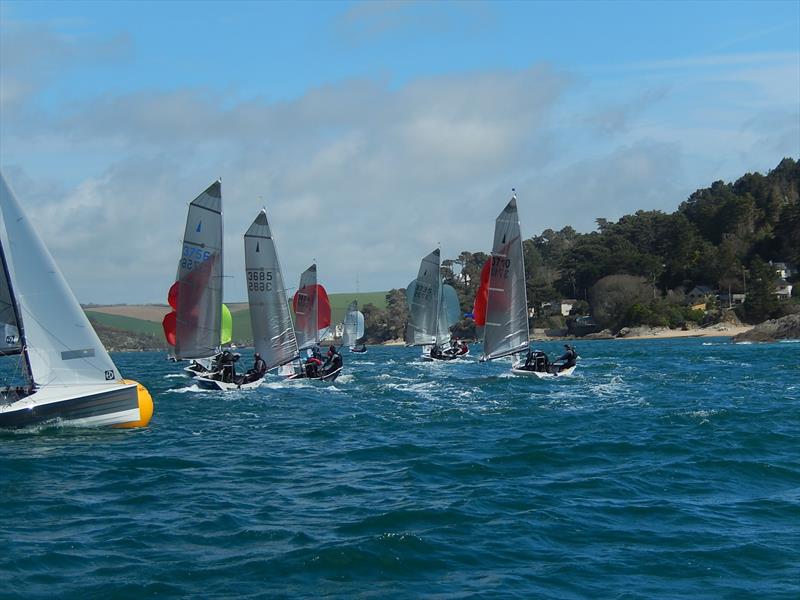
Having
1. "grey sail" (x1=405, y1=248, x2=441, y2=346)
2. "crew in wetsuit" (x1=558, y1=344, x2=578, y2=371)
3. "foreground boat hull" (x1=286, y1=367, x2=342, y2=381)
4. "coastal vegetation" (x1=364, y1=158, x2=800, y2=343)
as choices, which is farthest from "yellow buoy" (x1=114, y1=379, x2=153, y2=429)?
"coastal vegetation" (x1=364, y1=158, x2=800, y2=343)

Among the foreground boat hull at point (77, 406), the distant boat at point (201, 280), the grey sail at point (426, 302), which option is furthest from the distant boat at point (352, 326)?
the foreground boat hull at point (77, 406)

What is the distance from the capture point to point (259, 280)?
42156mm

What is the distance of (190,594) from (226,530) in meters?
3.06

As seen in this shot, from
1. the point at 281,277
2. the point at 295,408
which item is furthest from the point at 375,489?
the point at 281,277

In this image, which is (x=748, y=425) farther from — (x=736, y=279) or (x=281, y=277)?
(x=736, y=279)

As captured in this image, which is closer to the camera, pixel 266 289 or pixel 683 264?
pixel 266 289

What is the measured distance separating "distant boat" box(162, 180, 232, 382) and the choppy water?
9.23 meters

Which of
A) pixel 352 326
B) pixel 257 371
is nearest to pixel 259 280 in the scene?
pixel 257 371

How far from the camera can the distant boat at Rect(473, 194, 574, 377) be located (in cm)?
4459

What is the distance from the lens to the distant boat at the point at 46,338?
2527 cm

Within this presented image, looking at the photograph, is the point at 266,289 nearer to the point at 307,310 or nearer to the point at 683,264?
Answer: the point at 307,310

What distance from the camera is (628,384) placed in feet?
137

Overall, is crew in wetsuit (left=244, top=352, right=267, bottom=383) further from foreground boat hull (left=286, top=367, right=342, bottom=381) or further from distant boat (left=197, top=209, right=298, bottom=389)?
foreground boat hull (left=286, top=367, right=342, bottom=381)

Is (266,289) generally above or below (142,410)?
above
